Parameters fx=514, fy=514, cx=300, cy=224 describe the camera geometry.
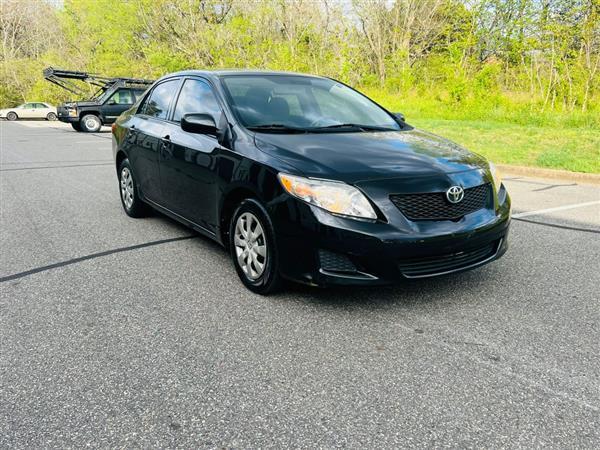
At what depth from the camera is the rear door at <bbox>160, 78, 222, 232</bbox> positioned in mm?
4125

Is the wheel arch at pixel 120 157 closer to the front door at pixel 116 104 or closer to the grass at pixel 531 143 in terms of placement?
the grass at pixel 531 143

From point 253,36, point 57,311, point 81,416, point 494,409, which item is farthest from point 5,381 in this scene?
point 253,36

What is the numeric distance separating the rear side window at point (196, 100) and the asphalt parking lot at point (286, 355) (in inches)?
49.8

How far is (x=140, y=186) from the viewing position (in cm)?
560

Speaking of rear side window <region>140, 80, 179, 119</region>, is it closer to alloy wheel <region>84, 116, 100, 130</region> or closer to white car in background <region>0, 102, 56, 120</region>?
alloy wheel <region>84, 116, 100, 130</region>

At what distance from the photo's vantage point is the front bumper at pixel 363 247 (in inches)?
124

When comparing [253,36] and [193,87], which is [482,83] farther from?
[193,87]

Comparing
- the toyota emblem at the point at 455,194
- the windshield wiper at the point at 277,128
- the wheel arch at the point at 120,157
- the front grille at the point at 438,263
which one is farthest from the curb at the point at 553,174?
the wheel arch at the point at 120,157

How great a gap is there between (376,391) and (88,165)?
985 cm

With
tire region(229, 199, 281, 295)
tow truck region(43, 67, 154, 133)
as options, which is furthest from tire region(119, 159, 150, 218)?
tow truck region(43, 67, 154, 133)

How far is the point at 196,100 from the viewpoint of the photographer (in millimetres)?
4590

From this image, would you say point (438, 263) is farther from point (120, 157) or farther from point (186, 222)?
point (120, 157)

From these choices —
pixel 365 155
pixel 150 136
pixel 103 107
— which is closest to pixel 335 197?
pixel 365 155

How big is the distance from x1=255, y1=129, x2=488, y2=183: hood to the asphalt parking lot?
0.90 m
